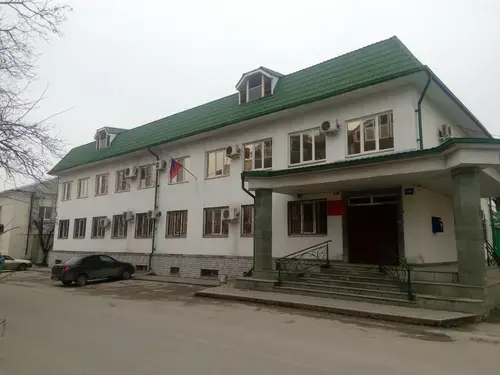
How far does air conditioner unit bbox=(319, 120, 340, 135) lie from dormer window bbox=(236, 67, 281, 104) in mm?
4109

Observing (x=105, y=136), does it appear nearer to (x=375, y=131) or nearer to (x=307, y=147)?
(x=307, y=147)

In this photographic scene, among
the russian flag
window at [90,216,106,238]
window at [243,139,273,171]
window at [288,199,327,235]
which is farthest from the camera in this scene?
window at [90,216,106,238]

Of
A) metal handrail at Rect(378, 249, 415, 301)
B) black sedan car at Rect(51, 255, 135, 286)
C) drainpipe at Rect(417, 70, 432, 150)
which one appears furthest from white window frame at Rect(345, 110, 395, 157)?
black sedan car at Rect(51, 255, 135, 286)

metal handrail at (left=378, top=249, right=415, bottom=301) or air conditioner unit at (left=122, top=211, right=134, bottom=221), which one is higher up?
air conditioner unit at (left=122, top=211, right=134, bottom=221)

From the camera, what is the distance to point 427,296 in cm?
1002

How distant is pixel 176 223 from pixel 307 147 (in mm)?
8749

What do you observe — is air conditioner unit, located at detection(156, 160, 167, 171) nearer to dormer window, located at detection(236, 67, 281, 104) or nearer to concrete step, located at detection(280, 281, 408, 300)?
dormer window, located at detection(236, 67, 281, 104)

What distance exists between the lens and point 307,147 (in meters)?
15.5

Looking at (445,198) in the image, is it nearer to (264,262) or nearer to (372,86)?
(372,86)

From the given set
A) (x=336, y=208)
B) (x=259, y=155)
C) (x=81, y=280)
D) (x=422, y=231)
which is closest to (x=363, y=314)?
(x=422, y=231)

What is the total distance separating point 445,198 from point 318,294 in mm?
6560

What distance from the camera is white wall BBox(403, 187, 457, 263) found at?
496 inches

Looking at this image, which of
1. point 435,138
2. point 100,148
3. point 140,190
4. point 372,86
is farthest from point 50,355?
point 100,148

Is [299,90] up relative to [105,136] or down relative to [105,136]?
down
